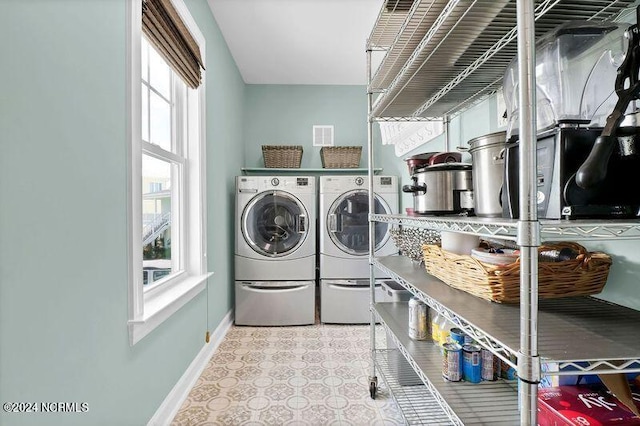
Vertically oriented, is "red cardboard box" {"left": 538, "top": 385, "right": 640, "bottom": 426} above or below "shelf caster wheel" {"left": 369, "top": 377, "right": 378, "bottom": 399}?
above

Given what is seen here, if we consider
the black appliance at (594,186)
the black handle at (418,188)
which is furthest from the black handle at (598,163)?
the black handle at (418,188)

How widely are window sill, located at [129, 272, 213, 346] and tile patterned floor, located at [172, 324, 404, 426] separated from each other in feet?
1.86

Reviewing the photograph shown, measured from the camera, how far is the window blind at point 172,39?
1.47m

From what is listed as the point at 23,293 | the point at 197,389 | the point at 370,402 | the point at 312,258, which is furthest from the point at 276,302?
the point at 23,293

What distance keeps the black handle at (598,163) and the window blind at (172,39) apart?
5.58ft

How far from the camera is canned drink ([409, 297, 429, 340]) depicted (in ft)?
5.03

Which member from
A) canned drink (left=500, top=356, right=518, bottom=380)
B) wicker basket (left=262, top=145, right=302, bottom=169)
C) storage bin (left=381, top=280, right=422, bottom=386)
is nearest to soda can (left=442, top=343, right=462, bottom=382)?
canned drink (left=500, top=356, right=518, bottom=380)

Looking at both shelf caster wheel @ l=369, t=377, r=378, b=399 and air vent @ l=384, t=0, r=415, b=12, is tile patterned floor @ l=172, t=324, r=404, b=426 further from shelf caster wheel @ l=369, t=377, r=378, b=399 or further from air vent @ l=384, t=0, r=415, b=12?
air vent @ l=384, t=0, r=415, b=12

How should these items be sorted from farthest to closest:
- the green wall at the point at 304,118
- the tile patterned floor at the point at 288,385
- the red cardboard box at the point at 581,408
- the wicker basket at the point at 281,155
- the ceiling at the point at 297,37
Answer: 1. the green wall at the point at 304,118
2. the wicker basket at the point at 281,155
3. the ceiling at the point at 297,37
4. the tile patterned floor at the point at 288,385
5. the red cardboard box at the point at 581,408

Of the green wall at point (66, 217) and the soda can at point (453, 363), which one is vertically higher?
the green wall at point (66, 217)

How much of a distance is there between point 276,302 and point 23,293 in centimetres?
229

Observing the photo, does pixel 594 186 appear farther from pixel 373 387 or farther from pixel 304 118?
pixel 304 118

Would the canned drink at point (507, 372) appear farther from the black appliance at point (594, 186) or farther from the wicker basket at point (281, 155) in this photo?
the wicker basket at point (281, 155)

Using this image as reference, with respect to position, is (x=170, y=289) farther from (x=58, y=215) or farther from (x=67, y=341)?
(x=58, y=215)
